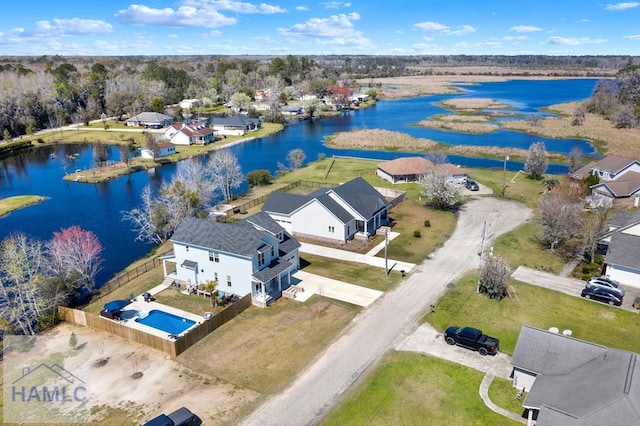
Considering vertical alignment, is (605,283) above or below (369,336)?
above

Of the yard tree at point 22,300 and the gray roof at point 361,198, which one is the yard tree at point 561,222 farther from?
the yard tree at point 22,300

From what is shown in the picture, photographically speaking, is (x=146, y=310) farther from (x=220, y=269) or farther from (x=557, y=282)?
(x=557, y=282)

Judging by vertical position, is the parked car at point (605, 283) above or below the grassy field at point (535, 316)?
above

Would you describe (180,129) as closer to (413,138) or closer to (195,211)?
(413,138)

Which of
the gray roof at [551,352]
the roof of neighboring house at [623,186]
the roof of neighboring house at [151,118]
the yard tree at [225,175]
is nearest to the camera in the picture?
the gray roof at [551,352]

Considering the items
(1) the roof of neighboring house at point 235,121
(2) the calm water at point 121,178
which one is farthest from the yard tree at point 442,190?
(1) the roof of neighboring house at point 235,121

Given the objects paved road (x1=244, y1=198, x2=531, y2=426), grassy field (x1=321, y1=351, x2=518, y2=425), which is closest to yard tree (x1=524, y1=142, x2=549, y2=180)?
paved road (x1=244, y1=198, x2=531, y2=426)

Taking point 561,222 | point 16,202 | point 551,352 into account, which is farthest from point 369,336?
point 16,202
